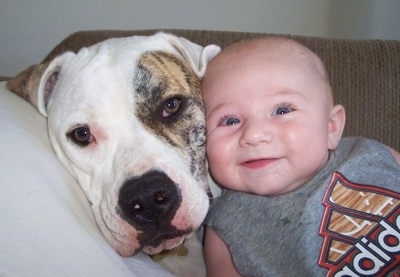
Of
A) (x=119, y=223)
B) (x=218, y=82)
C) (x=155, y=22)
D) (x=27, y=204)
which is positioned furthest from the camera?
(x=155, y=22)

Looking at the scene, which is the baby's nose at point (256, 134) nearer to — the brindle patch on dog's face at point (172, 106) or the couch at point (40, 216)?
the brindle patch on dog's face at point (172, 106)

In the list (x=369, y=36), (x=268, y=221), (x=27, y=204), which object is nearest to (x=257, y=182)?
(x=268, y=221)

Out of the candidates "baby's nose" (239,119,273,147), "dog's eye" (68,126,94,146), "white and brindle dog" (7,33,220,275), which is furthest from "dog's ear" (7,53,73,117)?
"baby's nose" (239,119,273,147)

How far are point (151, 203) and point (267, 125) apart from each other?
0.39 meters

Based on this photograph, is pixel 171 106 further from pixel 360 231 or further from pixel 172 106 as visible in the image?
pixel 360 231

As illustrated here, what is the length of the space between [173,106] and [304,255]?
21.3 inches

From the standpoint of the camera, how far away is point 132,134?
1011 millimetres

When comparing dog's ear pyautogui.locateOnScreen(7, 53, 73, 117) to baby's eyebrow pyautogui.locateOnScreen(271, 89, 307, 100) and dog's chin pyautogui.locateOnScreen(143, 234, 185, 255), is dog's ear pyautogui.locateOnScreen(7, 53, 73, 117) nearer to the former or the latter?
dog's chin pyautogui.locateOnScreen(143, 234, 185, 255)

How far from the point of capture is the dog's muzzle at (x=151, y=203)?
88 centimetres

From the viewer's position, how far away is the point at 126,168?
946 millimetres

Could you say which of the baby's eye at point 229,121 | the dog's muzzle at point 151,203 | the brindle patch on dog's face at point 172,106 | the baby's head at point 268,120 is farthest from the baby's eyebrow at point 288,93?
the dog's muzzle at point 151,203

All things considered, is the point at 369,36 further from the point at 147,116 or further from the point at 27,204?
the point at 27,204

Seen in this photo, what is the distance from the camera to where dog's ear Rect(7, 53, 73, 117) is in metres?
1.18

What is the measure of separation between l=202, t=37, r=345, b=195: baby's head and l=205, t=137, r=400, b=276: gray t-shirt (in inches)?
2.5
